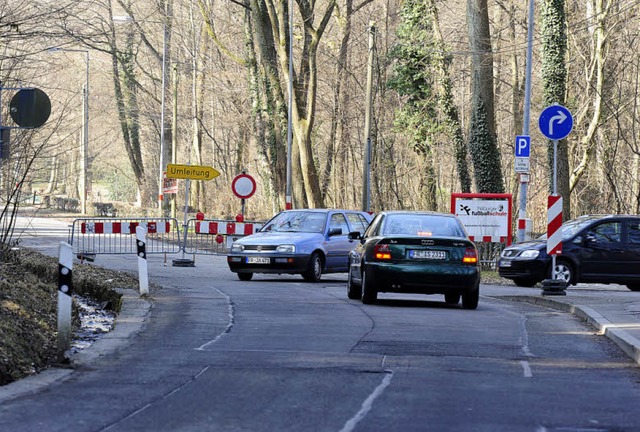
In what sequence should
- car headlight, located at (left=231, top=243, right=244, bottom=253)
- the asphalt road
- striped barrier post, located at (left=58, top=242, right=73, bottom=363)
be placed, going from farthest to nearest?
car headlight, located at (left=231, top=243, right=244, bottom=253)
striped barrier post, located at (left=58, top=242, right=73, bottom=363)
the asphalt road

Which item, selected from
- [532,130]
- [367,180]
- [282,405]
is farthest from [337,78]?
[282,405]

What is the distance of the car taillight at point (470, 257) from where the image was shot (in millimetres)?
17578

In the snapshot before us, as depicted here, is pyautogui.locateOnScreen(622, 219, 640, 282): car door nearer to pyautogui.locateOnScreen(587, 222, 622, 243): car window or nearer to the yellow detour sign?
pyautogui.locateOnScreen(587, 222, 622, 243): car window

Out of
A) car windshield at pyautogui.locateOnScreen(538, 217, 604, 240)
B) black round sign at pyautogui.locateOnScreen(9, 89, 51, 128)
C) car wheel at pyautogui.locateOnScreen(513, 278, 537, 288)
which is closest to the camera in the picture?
black round sign at pyautogui.locateOnScreen(9, 89, 51, 128)

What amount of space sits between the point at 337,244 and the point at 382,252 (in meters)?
7.58

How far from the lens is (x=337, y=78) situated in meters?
51.4

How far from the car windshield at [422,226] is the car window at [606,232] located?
7246mm

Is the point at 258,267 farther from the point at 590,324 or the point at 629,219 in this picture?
the point at 590,324

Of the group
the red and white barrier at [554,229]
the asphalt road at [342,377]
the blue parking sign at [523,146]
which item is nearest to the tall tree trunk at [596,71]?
the blue parking sign at [523,146]

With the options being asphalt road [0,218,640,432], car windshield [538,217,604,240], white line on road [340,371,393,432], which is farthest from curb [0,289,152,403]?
car windshield [538,217,604,240]

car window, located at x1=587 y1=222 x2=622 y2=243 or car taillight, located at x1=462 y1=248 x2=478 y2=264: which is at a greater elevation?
car window, located at x1=587 y1=222 x2=622 y2=243

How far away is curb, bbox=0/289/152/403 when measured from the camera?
8.93 m

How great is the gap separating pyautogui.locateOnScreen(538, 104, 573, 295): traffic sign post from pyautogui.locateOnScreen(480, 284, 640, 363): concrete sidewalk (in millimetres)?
267

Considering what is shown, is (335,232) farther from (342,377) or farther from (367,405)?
(367,405)
